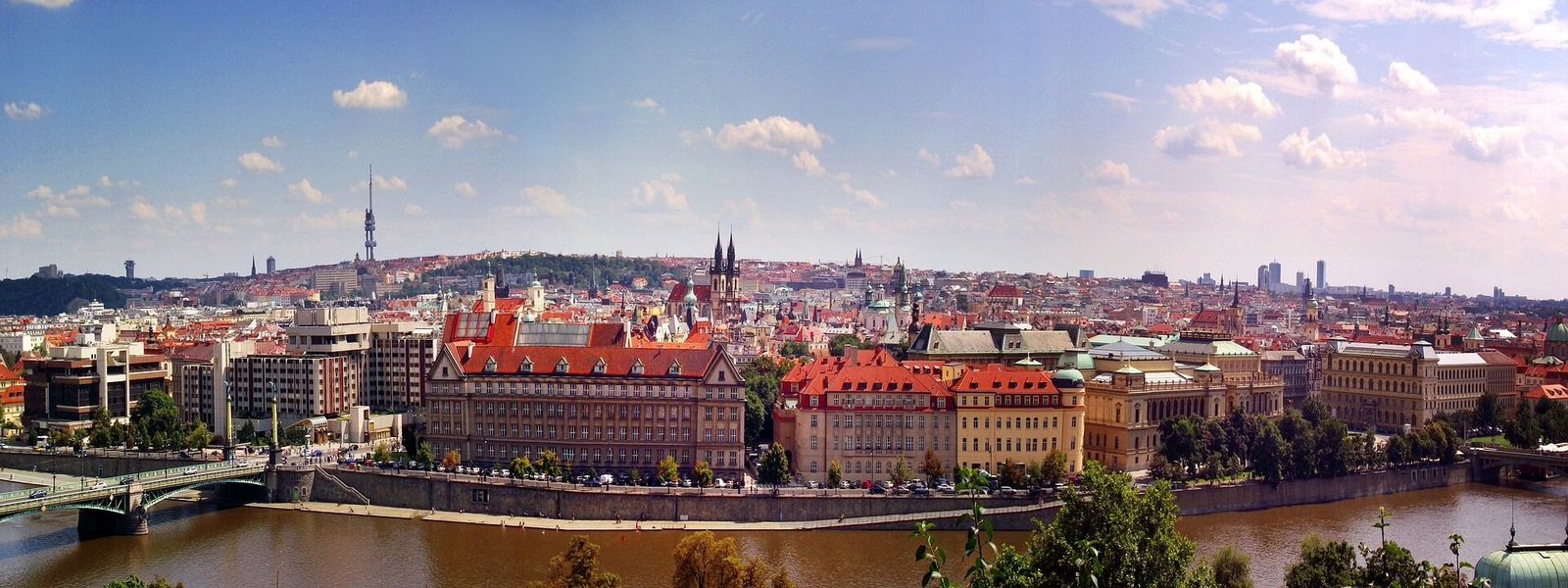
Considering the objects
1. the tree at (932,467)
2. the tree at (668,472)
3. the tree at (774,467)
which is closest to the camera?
the tree at (774,467)

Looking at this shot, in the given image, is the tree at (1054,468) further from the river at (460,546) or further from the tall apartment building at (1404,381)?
the tall apartment building at (1404,381)

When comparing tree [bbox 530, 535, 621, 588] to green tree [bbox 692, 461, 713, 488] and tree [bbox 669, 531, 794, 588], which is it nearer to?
tree [bbox 669, 531, 794, 588]

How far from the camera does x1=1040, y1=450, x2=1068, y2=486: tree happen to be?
61719 millimetres

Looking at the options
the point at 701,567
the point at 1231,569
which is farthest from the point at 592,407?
the point at 1231,569

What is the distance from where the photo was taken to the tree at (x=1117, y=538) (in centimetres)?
3061

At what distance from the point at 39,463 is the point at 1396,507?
70.2 meters

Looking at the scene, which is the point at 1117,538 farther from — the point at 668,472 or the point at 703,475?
the point at 668,472

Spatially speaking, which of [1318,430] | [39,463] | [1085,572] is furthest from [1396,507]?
[39,463]

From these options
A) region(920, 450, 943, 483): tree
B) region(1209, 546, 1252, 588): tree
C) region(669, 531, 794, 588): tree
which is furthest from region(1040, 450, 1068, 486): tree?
region(669, 531, 794, 588): tree

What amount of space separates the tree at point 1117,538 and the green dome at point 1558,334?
95.1 meters

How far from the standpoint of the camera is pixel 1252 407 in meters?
82.9

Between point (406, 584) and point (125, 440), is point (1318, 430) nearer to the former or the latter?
point (406, 584)

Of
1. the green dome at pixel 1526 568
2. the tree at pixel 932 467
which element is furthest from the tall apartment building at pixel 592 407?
the green dome at pixel 1526 568

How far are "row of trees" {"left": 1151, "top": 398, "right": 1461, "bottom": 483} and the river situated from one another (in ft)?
8.05
